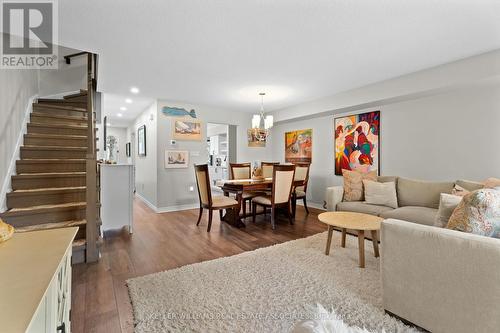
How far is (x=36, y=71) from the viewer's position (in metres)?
3.95

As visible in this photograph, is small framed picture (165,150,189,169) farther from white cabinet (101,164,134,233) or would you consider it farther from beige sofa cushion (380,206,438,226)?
beige sofa cushion (380,206,438,226)

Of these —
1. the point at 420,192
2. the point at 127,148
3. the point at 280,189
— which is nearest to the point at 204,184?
the point at 280,189

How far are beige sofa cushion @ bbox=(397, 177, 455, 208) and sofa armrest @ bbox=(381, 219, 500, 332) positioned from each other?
2101 millimetres

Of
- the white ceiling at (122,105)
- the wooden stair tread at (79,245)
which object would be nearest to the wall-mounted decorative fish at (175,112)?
the white ceiling at (122,105)

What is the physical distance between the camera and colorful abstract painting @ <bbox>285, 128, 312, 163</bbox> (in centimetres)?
549

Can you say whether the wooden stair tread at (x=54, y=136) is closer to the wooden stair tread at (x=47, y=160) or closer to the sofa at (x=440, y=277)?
the wooden stair tread at (x=47, y=160)

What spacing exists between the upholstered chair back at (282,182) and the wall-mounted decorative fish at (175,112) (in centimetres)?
260

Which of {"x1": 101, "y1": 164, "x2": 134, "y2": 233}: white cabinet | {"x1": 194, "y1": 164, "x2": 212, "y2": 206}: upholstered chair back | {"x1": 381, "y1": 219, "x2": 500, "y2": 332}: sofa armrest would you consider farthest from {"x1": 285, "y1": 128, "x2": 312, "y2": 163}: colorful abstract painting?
{"x1": 381, "y1": 219, "x2": 500, "y2": 332}: sofa armrest

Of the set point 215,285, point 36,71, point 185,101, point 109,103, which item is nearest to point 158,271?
point 215,285

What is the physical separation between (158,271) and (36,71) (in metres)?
4.05

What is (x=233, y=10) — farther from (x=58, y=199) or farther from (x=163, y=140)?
(x=163, y=140)

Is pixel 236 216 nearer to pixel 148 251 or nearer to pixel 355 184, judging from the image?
pixel 148 251

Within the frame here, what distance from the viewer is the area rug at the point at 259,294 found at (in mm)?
1568

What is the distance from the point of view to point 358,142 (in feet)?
14.6
